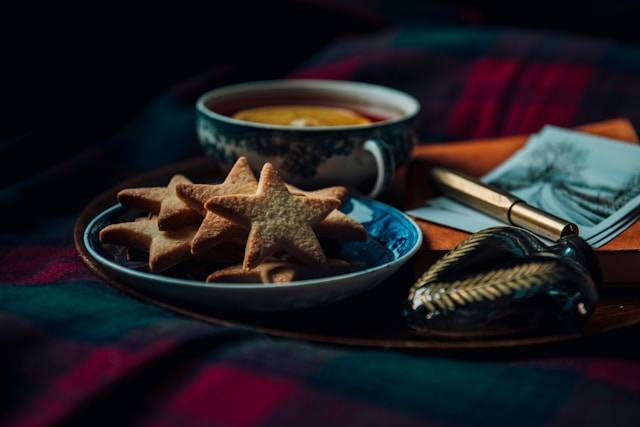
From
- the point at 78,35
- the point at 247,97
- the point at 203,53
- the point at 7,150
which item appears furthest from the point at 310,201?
the point at 203,53

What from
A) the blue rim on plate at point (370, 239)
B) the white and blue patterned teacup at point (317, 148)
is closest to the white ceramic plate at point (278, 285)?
the blue rim on plate at point (370, 239)

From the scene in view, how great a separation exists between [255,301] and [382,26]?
36.6 inches

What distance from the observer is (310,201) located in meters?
0.57

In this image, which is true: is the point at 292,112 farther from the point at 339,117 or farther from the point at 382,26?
the point at 382,26

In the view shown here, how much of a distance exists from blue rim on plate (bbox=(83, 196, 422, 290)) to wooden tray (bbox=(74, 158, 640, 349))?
0.01 metres

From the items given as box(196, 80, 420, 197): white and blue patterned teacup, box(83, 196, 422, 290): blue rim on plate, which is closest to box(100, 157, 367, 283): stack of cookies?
box(83, 196, 422, 290): blue rim on plate

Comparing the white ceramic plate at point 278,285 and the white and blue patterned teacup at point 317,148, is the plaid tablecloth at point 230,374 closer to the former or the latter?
the white ceramic plate at point 278,285

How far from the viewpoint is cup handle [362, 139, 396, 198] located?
0.74 m

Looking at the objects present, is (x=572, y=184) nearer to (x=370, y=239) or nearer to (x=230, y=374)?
(x=370, y=239)

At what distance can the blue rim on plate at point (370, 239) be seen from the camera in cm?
56

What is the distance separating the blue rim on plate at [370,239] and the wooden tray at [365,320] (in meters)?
0.01

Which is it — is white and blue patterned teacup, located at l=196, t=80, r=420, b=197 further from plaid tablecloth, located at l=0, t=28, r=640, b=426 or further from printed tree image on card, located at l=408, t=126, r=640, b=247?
plaid tablecloth, located at l=0, t=28, r=640, b=426

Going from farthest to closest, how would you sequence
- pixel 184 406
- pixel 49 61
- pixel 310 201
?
pixel 49 61
pixel 310 201
pixel 184 406

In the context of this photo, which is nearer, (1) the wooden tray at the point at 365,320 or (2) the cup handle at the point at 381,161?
(1) the wooden tray at the point at 365,320
